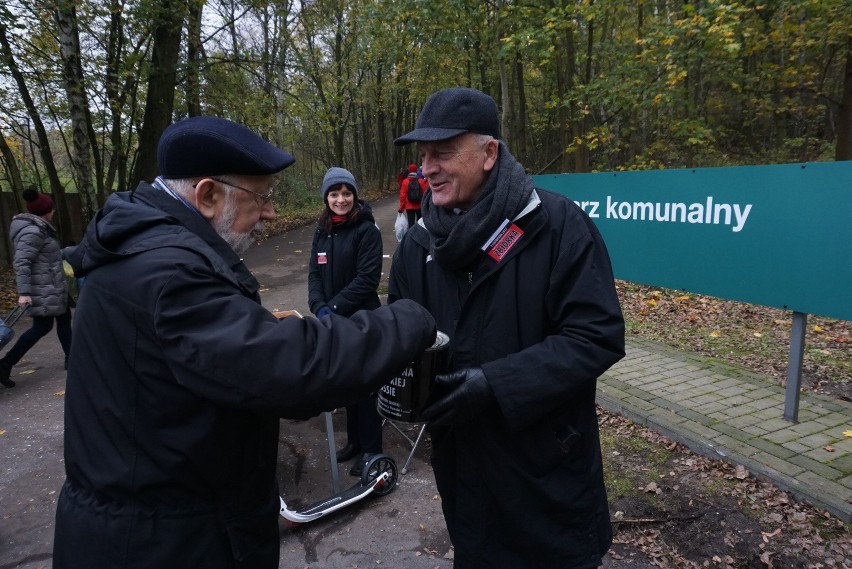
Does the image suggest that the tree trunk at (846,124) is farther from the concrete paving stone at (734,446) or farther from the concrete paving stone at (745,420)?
the concrete paving stone at (734,446)

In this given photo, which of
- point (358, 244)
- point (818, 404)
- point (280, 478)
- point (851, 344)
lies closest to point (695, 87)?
point (851, 344)

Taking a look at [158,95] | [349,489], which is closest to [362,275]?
[349,489]

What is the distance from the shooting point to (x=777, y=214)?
12.5 feet

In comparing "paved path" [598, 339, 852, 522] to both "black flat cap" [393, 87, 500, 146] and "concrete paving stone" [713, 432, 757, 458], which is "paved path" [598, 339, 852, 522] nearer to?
"concrete paving stone" [713, 432, 757, 458]

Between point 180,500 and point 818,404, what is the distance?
4988mm

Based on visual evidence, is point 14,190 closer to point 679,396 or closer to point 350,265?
point 350,265

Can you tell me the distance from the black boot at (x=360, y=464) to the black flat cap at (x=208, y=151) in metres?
2.76

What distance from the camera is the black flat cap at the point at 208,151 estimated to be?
1556mm

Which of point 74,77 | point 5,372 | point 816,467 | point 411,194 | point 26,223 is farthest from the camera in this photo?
point 411,194

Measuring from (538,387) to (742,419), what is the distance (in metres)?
3.42

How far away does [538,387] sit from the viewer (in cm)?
177

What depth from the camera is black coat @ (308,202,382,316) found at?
4.32 meters

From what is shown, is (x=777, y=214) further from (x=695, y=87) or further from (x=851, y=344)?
(x=695, y=87)

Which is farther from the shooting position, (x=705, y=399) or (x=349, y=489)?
(x=705, y=399)
